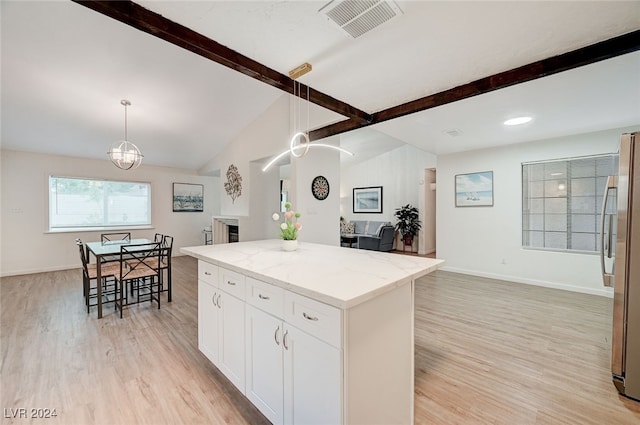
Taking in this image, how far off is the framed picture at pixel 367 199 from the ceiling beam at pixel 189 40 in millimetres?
5650

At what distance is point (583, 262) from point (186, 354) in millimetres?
5376

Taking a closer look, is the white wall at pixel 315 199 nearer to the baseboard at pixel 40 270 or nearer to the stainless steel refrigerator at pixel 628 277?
the stainless steel refrigerator at pixel 628 277

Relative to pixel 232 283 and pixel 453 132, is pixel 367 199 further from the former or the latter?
pixel 232 283

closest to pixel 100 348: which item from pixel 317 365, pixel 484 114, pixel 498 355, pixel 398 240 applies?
pixel 317 365

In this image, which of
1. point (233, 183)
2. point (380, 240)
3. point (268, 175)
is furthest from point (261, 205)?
point (380, 240)

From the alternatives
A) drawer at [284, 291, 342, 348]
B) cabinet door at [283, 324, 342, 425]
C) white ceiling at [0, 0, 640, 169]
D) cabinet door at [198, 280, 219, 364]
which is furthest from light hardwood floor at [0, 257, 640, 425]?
white ceiling at [0, 0, 640, 169]

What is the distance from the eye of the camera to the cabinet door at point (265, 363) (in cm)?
147

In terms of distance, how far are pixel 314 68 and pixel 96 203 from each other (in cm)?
624

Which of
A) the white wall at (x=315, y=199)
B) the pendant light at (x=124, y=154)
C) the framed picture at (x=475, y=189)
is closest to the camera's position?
the pendant light at (x=124, y=154)

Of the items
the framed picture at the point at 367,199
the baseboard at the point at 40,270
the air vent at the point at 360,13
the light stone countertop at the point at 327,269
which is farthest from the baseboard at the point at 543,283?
the baseboard at the point at 40,270

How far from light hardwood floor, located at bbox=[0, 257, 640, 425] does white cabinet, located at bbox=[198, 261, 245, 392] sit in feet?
0.64

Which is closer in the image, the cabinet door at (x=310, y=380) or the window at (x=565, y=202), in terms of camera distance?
the cabinet door at (x=310, y=380)

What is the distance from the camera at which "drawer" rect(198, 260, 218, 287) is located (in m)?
2.07

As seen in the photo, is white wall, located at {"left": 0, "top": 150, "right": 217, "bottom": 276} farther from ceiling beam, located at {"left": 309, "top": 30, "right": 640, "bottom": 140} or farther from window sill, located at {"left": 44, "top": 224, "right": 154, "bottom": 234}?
ceiling beam, located at {"left": 309, "top": 30, "right": 640, "bottom": 140}
